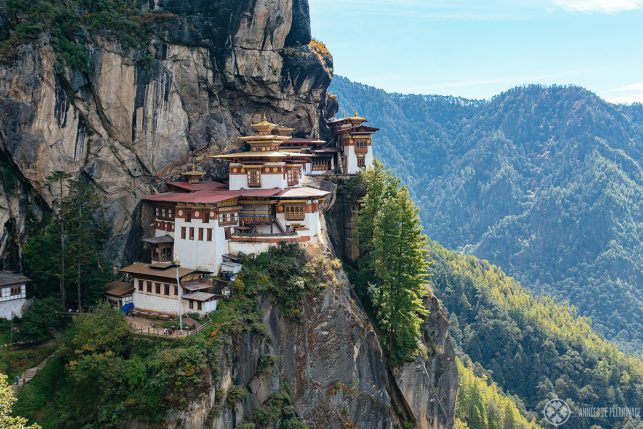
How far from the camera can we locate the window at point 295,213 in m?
52.2

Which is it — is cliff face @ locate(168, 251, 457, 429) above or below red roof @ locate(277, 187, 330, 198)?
below

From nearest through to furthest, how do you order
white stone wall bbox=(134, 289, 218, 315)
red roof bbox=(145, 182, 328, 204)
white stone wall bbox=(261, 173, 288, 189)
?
white stone wall bbox=(134, 289, 218, 315), red roof bbox=(145, 182, 328, 204), white stone wall bbox=(261, 173, 288, 189)

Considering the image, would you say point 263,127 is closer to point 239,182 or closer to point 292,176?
point 292,176

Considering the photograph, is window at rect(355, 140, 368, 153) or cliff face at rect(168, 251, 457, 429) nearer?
cliff face at rect(168, 251, 457, 429)

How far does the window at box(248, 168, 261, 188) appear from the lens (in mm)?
55719

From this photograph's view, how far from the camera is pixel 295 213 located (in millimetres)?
52188

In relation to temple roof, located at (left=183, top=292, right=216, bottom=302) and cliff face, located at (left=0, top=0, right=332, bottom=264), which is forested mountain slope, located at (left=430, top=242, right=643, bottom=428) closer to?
cliff face, located at (left=0, top=0, right=332, bottom=264)

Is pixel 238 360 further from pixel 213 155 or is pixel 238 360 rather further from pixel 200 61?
pixel 200 61

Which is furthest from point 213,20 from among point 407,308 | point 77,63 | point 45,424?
point 45,424

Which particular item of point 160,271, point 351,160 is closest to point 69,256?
point 160,271

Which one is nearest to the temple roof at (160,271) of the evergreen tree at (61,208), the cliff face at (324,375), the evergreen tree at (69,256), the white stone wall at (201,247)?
the white stone wall at (201,247)

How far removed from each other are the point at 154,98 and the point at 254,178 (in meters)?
11.5

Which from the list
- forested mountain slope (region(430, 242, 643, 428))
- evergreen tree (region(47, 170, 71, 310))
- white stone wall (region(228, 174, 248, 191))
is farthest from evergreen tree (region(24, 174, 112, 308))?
forested mountain slope (region(430, 242, 643, 428))

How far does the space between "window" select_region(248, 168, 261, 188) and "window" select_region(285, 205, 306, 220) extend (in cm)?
505
